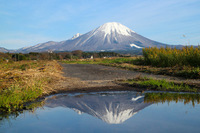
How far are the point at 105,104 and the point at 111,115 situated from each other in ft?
2.78

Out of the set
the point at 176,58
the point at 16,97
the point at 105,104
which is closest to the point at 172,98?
the point at 105,104

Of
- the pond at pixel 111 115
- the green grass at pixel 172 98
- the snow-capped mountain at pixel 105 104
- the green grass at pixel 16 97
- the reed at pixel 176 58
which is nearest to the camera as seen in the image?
the pond at pixel 111 115

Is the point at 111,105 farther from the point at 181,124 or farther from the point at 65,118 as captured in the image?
the point at 181,124

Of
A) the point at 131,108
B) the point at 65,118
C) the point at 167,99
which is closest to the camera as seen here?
the point at 65,118

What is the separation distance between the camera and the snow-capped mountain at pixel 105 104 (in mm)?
3646

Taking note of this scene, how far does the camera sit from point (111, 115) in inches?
144

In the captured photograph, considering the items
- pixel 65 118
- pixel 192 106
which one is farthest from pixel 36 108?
pixel 192 106

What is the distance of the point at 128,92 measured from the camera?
19.1 ft

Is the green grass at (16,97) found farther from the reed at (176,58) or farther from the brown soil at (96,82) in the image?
the reed at (176,58)

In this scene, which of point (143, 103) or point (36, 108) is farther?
point (143, 103)

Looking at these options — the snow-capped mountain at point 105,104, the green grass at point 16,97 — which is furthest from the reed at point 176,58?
the green grass at point 16,97

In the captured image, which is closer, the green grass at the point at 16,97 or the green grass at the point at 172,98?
the green grass at the point at 16,97

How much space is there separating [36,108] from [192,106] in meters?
2.98

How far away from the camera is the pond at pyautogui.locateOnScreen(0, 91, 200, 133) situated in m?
3.00
